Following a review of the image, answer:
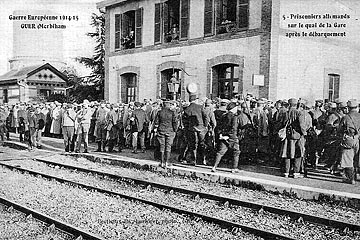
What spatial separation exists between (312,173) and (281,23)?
6.32 metres

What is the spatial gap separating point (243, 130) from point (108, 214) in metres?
4.82

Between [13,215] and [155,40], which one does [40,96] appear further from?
[13,215]

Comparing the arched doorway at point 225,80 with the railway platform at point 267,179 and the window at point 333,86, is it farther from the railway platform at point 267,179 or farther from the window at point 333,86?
the railway platform at point 267,179

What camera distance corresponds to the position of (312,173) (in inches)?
400

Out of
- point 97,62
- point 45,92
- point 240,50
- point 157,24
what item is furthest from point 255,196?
point 45,92

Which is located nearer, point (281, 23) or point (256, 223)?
point (256, 223)

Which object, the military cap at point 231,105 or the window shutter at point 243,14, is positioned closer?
the military cap at point 231,105

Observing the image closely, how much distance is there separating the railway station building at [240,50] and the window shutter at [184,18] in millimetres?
42

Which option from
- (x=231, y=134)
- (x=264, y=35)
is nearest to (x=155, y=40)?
Result: (x=264, y=35)

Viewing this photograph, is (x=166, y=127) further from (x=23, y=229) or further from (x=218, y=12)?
(x=218, y=12)

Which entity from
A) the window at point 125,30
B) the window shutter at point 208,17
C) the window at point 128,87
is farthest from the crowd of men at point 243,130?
the window at point 125,30

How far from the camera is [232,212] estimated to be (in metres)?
7.17

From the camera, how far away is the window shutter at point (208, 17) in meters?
16.3

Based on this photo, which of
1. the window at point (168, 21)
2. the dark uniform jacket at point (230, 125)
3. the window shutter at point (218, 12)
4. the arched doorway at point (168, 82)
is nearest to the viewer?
the dark uniform jacket at point (230, 125)
